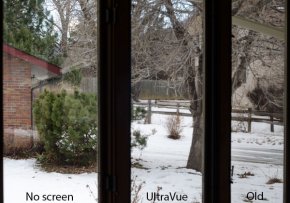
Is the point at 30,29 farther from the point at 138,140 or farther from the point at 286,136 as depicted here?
the point at 286,136

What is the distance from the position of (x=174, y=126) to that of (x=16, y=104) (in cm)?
97

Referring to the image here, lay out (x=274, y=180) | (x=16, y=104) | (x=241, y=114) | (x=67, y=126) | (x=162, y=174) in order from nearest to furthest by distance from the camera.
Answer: (x=16, y=104) < (x=67, y=126) < (x=162, y=174) < (x=241, y=114) < (x=274, y=180)

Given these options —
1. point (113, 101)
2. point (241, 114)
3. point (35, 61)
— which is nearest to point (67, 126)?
point (113, 101)

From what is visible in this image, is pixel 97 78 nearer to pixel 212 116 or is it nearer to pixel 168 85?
pixel 168 85

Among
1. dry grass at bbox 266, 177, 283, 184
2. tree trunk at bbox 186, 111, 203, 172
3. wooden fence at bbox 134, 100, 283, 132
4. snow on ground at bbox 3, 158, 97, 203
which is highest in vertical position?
wooden fence at bbox 134, 100, 283, 132

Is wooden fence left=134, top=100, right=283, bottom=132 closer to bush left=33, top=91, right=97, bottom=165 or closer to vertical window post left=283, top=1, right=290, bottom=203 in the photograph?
vertical window post left=283, top=1, right=290, bottom=203

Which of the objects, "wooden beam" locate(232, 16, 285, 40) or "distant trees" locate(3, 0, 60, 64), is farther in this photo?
"wooden beam" locate(232, 16, 285, 40)

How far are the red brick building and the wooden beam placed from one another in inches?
50.3

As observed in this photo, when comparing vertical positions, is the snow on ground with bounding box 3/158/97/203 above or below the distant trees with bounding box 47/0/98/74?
below

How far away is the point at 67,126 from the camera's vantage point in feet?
7.68

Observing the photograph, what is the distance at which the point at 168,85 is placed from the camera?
2535 millimetres

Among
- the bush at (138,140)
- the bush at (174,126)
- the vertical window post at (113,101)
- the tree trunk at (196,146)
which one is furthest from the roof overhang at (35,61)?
the tree trunk at (196,146)

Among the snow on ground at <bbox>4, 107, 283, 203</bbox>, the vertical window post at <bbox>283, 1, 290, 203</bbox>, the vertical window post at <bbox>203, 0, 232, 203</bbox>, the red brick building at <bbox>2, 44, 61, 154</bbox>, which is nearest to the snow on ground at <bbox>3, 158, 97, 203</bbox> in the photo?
the snow on ground at <bbox>4, 107, 283, 203</bbox>

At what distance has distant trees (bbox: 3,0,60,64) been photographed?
222 centimetres
